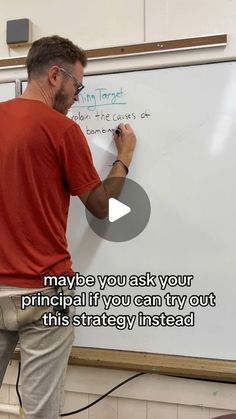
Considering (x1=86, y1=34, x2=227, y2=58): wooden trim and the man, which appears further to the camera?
(x1=86, y1=34, x2=227, y2=58): wooden trim

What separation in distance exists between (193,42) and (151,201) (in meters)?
0.55

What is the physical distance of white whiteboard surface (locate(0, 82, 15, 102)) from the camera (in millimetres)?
1648

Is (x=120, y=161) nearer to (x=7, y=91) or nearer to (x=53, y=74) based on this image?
(x=53, y=74)

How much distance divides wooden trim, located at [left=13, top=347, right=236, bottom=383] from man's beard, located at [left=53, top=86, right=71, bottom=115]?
0.84 metres

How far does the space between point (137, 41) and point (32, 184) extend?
715 mm

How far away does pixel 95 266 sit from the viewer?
60.9 inches

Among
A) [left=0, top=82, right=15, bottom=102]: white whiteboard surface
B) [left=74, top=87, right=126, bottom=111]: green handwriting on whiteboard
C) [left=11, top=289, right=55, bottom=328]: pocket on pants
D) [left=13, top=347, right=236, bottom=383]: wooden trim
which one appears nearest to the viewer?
[left=11, top=289, right=55, bottom=328]: pocket on pants

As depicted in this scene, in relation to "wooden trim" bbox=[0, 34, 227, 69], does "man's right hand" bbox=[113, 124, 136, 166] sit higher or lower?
lower

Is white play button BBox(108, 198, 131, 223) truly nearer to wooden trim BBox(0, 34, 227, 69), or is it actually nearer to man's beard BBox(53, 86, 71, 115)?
man's beard BBox(53, 86, 71, 115)

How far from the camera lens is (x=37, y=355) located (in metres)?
1.14

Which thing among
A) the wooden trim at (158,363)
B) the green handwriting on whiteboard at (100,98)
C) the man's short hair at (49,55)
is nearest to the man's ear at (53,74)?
the man's short hair at (49,55)

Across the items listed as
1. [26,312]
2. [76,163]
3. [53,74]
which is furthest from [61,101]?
[26,312]

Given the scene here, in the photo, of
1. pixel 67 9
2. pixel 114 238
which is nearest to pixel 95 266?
pixel 114 238

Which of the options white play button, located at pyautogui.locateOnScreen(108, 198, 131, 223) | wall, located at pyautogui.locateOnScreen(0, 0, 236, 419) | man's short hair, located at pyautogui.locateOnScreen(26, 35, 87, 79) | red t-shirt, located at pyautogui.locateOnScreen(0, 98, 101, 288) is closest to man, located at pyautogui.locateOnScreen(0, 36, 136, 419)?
red t-shirt, located at pyautogui.locateOnScreen(0, 98, 101, 288)
